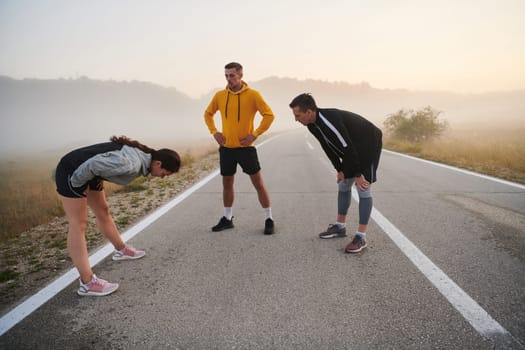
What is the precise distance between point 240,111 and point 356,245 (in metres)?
2.11

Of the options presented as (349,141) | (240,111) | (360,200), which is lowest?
(360,200)

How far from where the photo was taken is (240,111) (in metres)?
3.66

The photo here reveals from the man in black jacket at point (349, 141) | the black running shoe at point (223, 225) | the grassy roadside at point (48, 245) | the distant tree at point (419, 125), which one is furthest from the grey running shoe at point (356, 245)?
the distant tree at point (419, 125)

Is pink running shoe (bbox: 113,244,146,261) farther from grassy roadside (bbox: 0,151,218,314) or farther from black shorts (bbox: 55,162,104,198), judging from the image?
black shorts (bbox: 55,162,104,198)

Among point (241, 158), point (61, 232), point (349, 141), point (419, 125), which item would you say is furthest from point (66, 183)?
point (419, 125)

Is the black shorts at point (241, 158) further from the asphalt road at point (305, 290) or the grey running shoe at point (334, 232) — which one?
the grey running shoe at point (334, 232)

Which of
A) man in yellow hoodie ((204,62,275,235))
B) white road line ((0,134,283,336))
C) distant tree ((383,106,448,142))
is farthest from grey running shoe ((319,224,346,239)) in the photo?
distant tree ((383,106,448,142))

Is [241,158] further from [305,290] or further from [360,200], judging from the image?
[305,290]

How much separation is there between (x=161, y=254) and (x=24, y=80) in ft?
773

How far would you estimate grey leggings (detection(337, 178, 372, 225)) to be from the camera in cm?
321

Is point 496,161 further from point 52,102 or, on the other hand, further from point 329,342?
point 52,102

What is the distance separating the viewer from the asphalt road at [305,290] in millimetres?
1866

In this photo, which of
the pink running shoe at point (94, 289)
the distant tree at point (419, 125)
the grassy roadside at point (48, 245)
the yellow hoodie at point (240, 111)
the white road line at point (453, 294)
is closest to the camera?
the white road line at point (453, 294)

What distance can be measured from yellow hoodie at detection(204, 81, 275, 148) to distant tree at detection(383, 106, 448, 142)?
16869 mm
